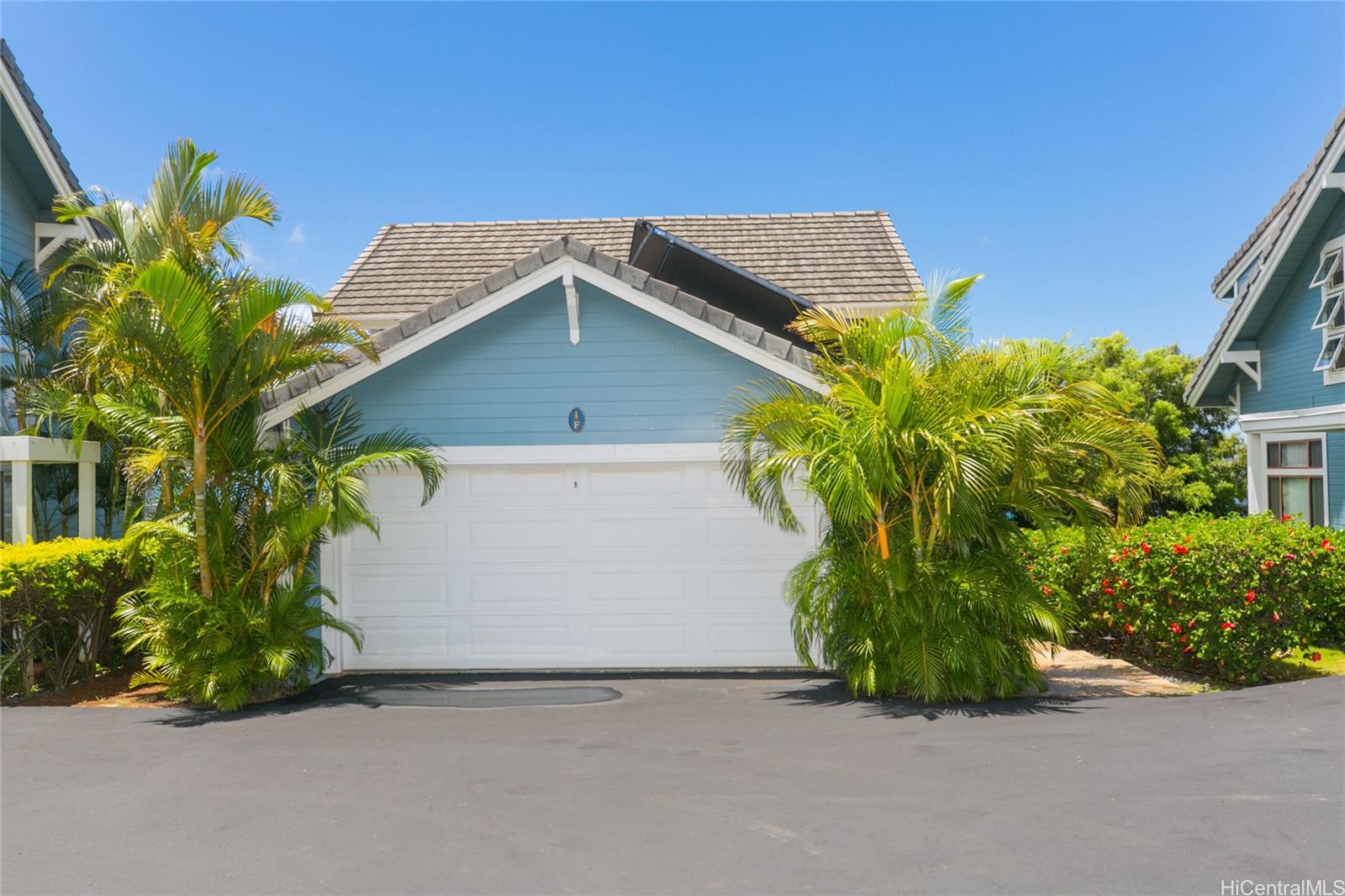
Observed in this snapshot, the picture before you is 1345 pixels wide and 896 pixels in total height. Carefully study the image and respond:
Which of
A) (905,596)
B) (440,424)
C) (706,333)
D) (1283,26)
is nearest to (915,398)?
(905,596)

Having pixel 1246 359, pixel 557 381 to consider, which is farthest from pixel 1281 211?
pixel 557 381

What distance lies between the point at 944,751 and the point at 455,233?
1284 cm

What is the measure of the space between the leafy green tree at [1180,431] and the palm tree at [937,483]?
44.8ft

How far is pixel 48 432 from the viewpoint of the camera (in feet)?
35.0

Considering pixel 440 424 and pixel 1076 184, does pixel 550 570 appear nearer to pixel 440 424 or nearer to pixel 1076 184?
pixel 440 424

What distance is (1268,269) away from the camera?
12.5 meters

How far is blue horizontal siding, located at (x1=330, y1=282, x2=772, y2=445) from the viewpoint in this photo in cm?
909

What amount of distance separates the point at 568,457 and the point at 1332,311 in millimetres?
10129

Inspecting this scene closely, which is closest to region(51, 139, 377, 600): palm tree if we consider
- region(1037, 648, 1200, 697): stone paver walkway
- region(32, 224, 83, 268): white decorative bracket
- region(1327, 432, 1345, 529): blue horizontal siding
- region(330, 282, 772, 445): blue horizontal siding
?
region(330, 282, 772, 445): blue horizontal siding

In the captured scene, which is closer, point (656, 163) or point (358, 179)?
point (358, 179)

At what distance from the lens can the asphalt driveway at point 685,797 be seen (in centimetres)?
436

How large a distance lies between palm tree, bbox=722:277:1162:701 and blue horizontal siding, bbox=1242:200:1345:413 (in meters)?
6.31

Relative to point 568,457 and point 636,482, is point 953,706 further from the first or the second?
point 568,457

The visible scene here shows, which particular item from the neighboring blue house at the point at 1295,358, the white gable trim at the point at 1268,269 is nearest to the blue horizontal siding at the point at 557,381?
the neighboring blue house at the point at 1295,358
